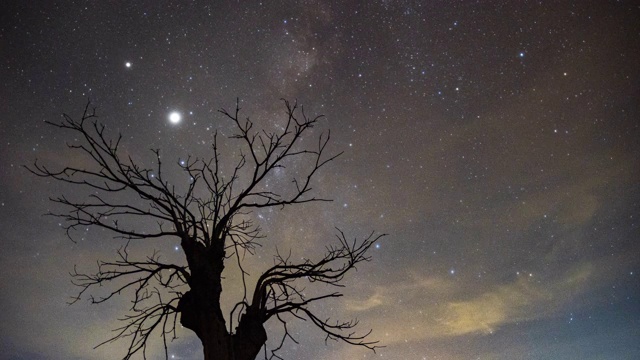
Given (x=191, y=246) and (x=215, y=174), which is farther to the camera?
(x=215, y=174)

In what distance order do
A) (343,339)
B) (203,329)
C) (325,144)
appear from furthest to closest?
(343,339)
(325,144)
(203,329)

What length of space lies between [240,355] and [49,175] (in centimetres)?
264

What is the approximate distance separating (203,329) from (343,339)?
164cm

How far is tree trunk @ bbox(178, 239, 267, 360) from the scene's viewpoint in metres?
3.77

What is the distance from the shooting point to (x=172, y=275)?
4.29 meters

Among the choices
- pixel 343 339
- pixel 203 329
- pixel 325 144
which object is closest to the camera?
pixel 203 329

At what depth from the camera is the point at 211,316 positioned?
3.88m

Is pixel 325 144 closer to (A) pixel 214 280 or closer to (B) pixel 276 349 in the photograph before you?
(A) pixel 214 280

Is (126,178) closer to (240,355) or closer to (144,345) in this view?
(144,345)

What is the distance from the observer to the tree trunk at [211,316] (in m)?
3.77

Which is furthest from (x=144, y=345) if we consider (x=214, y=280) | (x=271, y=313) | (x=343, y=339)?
(x=343, y=339)

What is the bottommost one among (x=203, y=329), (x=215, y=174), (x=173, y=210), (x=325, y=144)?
(x=203, y=329)

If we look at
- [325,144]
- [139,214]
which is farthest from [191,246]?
[325,144]

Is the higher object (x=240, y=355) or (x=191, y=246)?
(x=191, y=246)
